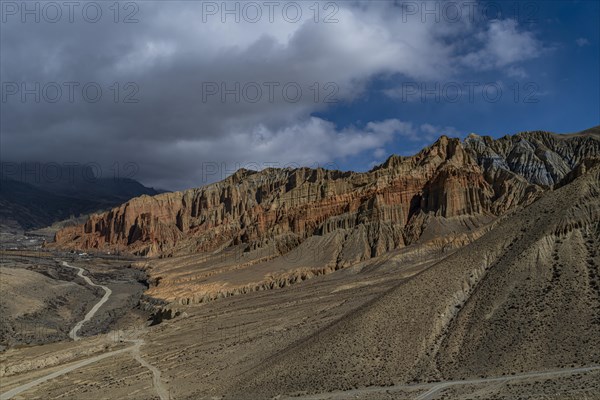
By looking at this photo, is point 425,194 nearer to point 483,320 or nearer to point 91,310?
point 91,310

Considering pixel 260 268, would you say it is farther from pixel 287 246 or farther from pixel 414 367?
pixel 414 367

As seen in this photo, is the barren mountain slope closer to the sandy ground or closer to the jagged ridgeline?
the sandy ground

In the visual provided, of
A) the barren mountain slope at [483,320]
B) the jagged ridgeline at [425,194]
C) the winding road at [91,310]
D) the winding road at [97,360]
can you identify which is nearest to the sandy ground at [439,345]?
the barren mountain slope at [483,320]

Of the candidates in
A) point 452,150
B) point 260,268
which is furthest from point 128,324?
point 452,150

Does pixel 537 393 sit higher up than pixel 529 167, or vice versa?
pixel 529 167

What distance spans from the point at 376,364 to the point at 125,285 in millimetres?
98994

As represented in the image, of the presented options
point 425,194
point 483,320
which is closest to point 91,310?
point 425,194

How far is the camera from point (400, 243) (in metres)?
101

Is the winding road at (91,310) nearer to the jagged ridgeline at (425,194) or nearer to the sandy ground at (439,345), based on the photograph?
the sandy ground at (439,345)

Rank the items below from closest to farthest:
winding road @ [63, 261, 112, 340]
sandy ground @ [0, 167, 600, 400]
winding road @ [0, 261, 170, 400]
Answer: sandy ground @ [0, 167, 600, 400], winding road @ [0, 261, 170, 400], winding road @ [63, 261, 112, 340]

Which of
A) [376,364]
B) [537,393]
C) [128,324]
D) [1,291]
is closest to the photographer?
[537,393]

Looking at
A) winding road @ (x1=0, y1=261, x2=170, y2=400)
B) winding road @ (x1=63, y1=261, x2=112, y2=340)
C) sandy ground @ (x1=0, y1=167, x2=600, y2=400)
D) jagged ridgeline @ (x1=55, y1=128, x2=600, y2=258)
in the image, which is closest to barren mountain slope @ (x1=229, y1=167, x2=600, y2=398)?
sandy ground @ (x1=0, y1=167, x2=600, y2=400)

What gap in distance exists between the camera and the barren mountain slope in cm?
2825

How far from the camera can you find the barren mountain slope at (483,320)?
92.7ft
